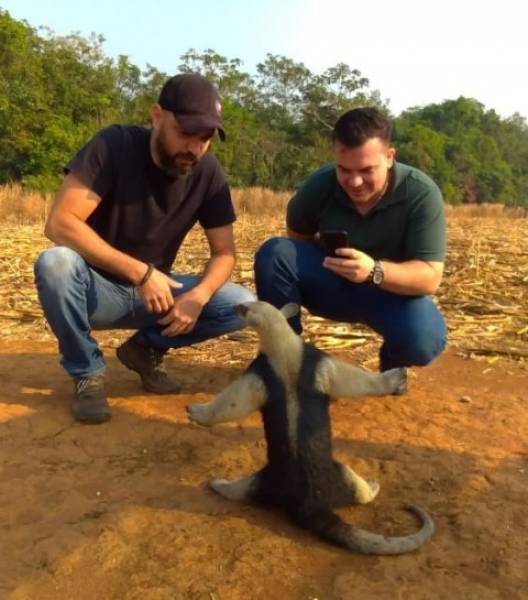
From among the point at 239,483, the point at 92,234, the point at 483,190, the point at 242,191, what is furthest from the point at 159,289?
the point at 483,190

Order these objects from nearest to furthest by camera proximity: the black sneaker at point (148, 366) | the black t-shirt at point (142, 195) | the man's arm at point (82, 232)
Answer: the man's arm at point (82, 232) → the black t-shirt at point (142, 195) → the black sneaker at point (148, 366)

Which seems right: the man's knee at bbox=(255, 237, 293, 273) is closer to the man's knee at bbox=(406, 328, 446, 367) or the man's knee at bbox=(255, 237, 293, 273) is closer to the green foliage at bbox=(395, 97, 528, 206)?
the man's knee at bbox=(406, 328, 446, 367)

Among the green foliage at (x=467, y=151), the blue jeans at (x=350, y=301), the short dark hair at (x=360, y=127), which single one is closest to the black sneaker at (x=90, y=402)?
the blue jeans at (x=350, y=301)

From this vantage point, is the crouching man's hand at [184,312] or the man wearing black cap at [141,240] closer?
the man wearing black cap at [141,240]

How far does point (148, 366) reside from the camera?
15.3ft

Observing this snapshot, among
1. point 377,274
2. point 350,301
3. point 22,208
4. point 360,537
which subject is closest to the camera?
point 360,537

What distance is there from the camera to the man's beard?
401 cm

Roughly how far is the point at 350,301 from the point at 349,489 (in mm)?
1581

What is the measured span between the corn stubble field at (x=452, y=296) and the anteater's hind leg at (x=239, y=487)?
2.14m

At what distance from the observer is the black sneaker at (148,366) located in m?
4.63

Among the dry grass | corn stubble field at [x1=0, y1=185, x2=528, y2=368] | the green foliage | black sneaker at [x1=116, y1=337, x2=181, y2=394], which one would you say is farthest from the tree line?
black sneaker at [x1=116, y1=337, x2=181, y2=394]

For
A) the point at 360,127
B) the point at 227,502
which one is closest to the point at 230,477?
the point at 227,502

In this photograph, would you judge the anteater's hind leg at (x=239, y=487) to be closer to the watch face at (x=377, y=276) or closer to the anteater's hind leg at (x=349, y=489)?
the anteater's hind leg at (x=349, y=489)

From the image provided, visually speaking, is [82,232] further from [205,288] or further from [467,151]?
[467,151]
